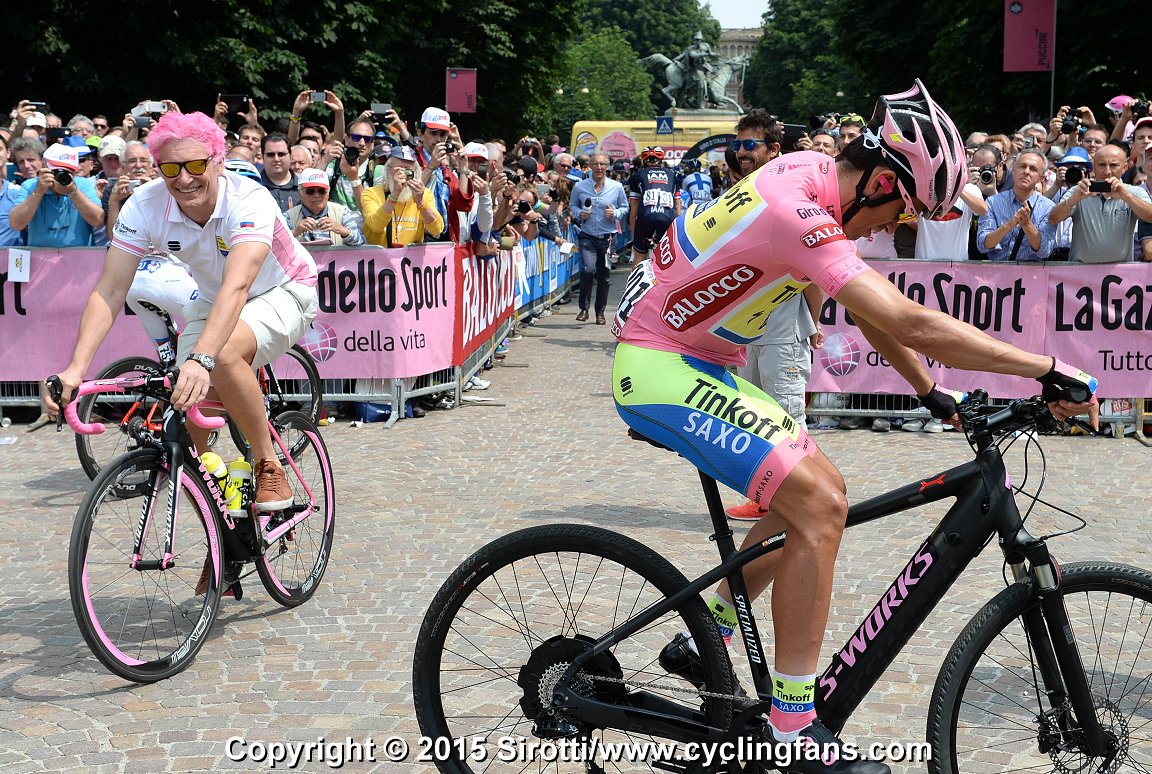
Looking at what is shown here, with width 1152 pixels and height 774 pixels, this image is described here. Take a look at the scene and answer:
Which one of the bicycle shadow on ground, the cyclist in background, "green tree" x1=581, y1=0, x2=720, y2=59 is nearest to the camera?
the bicycle shadow on ground

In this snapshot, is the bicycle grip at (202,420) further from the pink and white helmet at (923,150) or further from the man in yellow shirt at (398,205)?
the man in yellow shirt at (398,205)

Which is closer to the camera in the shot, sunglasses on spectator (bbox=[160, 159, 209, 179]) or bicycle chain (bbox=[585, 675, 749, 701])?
bicycle chain (bbox=[585, 675, 749, 701])

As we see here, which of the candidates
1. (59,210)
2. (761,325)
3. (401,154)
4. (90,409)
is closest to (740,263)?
(761,325)

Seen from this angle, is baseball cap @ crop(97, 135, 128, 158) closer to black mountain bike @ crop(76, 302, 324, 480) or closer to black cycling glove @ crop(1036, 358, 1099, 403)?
black mountain bike @ crop(76, 302, 324, 480)

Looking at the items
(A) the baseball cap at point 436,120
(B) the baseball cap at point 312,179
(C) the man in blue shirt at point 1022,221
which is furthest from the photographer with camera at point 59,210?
(C) the man in blue shirt at point 1022,221

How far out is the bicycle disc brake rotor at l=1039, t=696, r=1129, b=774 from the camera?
136 inches

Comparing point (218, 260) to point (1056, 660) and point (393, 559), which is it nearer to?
point (393, 559)

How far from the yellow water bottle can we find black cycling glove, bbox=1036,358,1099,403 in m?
3.32

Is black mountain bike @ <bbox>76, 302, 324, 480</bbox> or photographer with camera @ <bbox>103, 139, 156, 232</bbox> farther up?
photographer with camera @ <bbox>103, 139, 156, 232</bbox>

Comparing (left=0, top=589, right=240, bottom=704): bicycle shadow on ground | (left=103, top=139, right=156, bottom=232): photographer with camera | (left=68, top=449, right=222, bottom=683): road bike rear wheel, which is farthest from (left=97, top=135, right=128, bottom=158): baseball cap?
(left=68, top=449, right=222, bottom=683): road bike rear wheel

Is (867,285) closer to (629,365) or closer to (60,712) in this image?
(629,365)

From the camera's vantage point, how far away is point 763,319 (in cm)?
388

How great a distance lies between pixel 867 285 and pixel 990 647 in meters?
1.01

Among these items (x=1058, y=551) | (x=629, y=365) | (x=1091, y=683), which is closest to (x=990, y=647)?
(x=1091, y=683)
